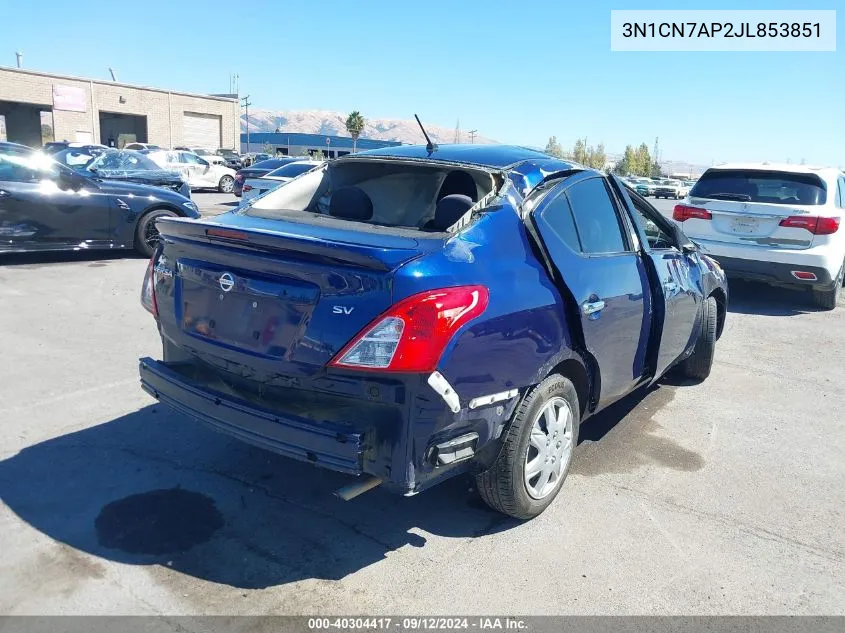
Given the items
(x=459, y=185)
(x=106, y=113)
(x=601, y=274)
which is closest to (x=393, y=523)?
(x=601, y=274)

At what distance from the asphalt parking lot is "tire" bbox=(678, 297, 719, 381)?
0.55 meters

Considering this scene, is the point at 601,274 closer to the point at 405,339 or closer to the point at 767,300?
the point at 405,339

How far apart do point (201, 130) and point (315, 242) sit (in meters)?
57.2

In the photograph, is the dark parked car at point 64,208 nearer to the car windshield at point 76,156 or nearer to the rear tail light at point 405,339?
the rear tail light at point 405,339

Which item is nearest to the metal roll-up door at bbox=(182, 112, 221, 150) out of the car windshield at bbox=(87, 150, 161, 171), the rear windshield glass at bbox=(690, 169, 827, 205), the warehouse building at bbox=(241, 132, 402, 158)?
the warehouse building at bbox=(241, 132, 402, 158)

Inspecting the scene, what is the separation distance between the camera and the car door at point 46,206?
8781 mm

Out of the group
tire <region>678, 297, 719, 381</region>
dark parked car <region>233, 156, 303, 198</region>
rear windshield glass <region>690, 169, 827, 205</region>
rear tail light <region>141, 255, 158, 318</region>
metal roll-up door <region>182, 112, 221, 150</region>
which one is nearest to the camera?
rear tail light <region>141, 255, 158, 318</region>

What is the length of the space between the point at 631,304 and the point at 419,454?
1.90m

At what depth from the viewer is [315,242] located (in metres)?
2.89

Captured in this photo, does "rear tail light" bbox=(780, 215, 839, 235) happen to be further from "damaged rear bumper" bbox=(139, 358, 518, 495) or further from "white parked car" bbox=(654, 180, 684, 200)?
"white parked car" bbox=(654, 180, 684, 200)

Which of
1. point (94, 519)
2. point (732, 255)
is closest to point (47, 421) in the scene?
point (94, 519)

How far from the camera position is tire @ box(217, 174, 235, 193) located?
25.7m

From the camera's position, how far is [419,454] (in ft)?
9.16

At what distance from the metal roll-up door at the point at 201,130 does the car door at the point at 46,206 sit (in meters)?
47.8
